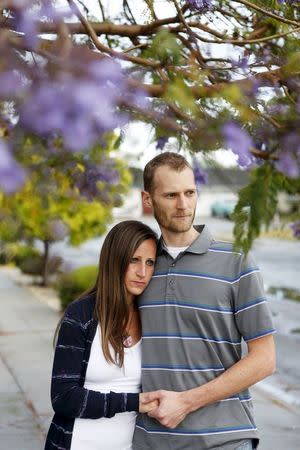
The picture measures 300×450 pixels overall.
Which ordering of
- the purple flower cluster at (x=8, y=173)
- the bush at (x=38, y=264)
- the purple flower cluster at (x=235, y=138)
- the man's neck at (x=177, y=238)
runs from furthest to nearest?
1. the bush at (x=38, y=264)
2. the man's neck at (x=177, y=238)
3. the purple flower cluster at (x=235, y=138)
4. the purple flower cluster at (x=8, y=173)

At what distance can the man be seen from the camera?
9.07 feet

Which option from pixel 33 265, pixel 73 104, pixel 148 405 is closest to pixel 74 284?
pixel 33 265

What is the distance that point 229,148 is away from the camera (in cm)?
207

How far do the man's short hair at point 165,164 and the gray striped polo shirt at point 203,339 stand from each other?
0.34m

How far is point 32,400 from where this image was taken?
Result: 753cm

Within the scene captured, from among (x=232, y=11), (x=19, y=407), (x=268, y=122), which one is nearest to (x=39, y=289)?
(x=19, y=407)

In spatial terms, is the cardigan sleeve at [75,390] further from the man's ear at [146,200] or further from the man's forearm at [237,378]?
the man's ear at [146,200]

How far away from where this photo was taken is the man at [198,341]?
2764 mm

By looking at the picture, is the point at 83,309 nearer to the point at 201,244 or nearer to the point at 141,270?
the point at 141,270

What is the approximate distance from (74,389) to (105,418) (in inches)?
6.7

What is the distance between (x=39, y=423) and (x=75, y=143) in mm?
5719

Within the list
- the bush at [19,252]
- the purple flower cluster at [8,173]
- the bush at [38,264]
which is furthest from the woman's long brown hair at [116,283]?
the bush at [19,252]

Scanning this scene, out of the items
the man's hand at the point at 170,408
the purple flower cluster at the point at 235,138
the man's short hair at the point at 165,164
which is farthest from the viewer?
the man's short hair at the point at 165,164

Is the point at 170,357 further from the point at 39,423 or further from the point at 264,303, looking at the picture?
the point at 39,423
